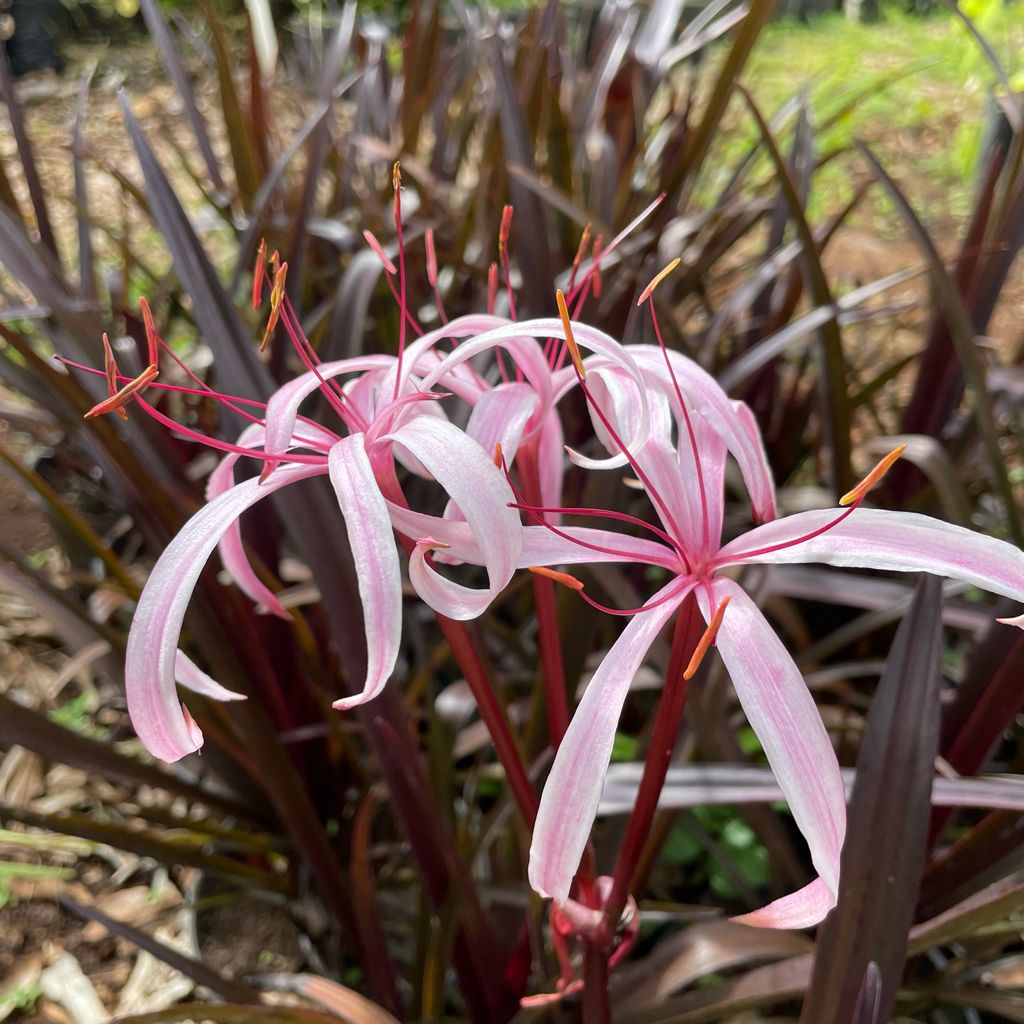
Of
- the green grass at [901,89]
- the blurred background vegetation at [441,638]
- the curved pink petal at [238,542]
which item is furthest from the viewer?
the green grass at [901,89]

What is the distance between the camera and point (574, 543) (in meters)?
0.33

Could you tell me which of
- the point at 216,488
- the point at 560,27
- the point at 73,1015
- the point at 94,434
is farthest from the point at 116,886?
the point at 560,27

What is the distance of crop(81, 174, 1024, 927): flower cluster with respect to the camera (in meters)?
0.29

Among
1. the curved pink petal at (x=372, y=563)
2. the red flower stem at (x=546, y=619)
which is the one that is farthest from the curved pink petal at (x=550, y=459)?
the curved pink petal at (x=372, y=563)

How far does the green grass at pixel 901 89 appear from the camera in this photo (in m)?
2.46

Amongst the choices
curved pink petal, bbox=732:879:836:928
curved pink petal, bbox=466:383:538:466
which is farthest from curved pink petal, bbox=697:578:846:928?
curved pink petal, bbox=466:383:538:466

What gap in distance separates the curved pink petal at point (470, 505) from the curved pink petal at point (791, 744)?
8 cm

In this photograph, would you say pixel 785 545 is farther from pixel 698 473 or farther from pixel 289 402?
pixel 289 402

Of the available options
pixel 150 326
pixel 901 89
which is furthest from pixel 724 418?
pixel 901 89

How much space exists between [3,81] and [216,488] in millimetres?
629

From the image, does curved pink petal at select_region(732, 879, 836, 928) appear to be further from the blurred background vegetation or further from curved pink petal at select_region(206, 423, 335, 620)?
curved pink petal at select_region(206, 423, 335, 620)

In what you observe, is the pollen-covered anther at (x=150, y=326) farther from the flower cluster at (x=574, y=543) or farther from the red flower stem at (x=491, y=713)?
the red flower stem at (x=491, y=713)

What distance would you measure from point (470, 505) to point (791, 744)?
13 centimetres

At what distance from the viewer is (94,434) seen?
561 mm
